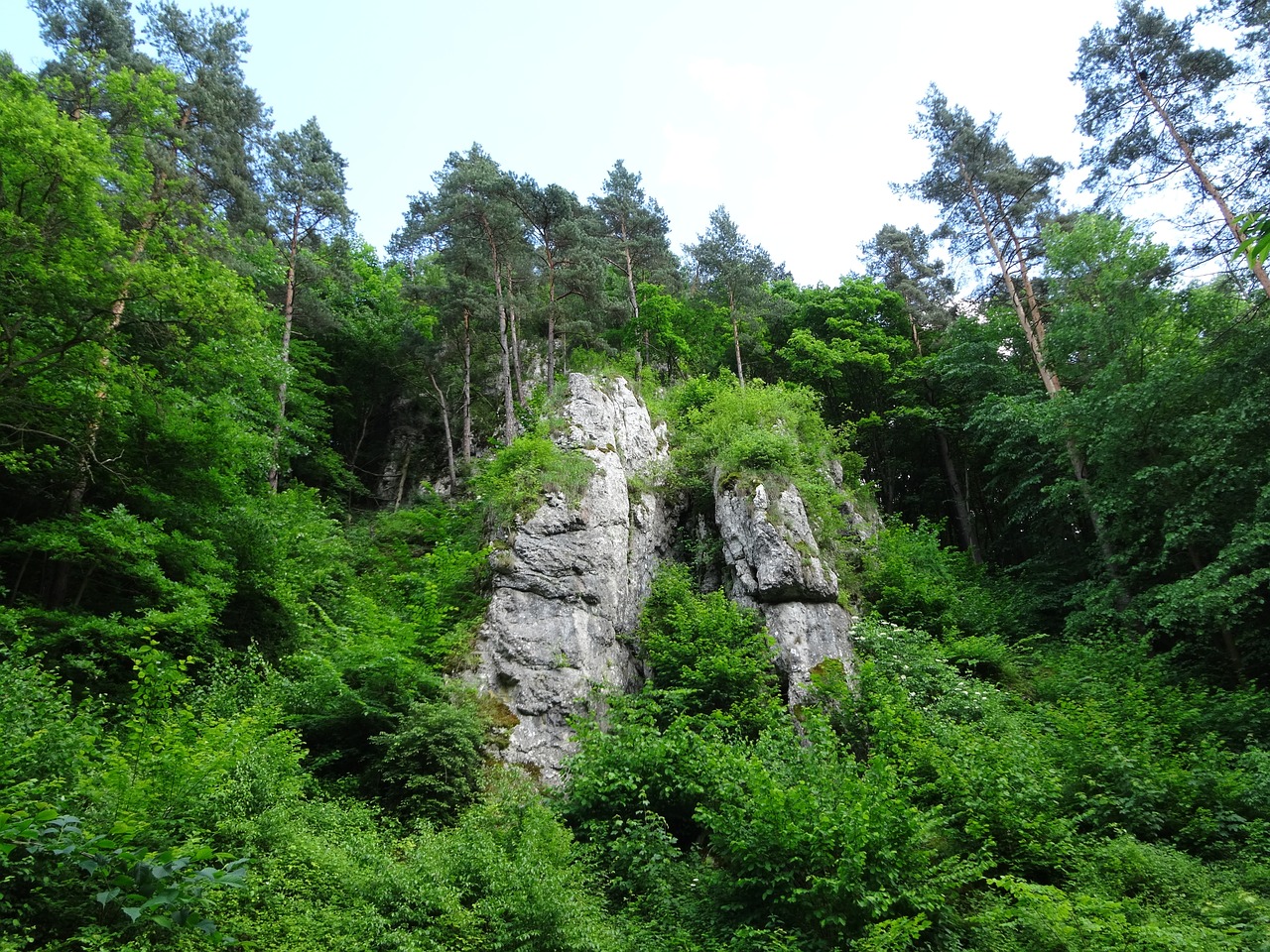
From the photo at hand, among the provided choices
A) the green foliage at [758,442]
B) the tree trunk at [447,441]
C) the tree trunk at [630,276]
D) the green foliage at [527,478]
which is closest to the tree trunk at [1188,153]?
the green foliage at [758,442]

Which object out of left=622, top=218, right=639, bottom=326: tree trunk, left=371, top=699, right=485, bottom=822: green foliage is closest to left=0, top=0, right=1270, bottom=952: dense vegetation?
left=371, top=699, right=485, bottom=822: green foliage

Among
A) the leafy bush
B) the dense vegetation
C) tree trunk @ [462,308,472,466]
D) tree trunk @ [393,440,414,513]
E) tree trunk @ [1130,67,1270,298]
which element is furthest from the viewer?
tree trunk @ [393,440,414,513]

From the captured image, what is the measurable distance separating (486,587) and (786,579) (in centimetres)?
584

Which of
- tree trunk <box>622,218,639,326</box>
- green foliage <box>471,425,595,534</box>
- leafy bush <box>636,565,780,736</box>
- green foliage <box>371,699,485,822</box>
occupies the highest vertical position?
tree trunk <box>622,218,639,326</box>

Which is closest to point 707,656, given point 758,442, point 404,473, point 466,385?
point 758,442

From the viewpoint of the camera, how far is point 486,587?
1271 cm

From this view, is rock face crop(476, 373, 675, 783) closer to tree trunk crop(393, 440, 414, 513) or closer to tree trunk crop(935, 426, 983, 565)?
tree trunk crop(393, 440, 414, 513)

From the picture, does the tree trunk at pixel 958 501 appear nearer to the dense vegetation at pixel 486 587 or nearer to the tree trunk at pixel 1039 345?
the dense vegetation at pixel 486 587

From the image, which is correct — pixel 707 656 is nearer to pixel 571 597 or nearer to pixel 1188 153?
pixel 571 597

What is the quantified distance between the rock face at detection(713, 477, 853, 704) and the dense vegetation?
0.52 metres

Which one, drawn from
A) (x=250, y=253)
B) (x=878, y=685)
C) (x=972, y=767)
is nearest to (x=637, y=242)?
(x=250, y=253)

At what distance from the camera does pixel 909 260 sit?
26234mm

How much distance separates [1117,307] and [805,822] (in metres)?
13.1

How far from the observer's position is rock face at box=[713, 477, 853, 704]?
12.0 metres
